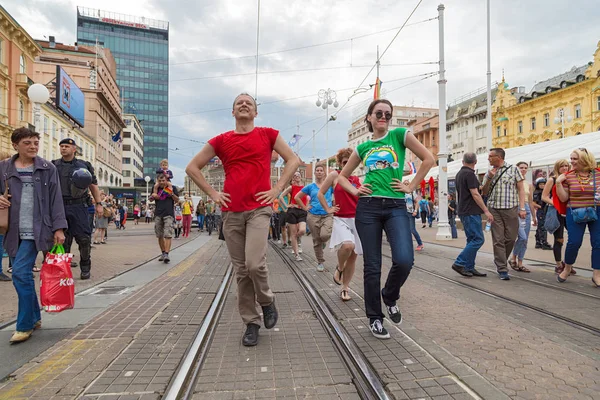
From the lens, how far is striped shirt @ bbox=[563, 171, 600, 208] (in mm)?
5724

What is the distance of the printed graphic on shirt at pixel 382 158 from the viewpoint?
3.48 meters

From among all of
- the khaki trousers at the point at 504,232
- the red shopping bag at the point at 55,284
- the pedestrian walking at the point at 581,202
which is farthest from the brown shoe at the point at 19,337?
the pedestrian walking at the point at 581,202

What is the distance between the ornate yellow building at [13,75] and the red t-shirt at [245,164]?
106ft

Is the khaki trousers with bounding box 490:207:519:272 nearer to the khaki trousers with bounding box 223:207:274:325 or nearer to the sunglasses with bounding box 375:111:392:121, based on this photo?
the sunglasses with bounding box 375:111:392:121

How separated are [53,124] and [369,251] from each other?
42548 mm

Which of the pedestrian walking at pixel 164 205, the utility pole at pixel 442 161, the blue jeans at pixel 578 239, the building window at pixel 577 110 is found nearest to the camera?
the blue jeans at pixel 578 239

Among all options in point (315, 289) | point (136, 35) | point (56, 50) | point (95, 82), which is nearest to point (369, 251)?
point (315, 289)

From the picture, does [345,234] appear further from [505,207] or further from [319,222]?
[505,207]

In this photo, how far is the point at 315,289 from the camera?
5.48m

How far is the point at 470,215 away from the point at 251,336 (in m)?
4.54

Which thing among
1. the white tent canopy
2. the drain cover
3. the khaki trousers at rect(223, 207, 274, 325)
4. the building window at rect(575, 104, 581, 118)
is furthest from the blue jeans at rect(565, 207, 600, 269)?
the building window at rect(575, 104, 581, 118)

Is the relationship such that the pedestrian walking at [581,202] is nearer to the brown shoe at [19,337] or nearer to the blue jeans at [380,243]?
the blue jeans at [380,243]

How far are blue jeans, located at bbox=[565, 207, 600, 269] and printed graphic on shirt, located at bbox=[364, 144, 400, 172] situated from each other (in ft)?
13.0

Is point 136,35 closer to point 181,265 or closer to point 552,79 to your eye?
point 552,79
